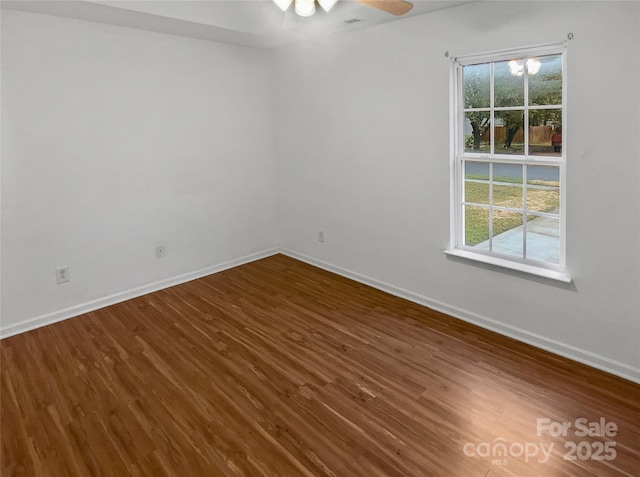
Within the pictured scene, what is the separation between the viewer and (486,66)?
10.1ft

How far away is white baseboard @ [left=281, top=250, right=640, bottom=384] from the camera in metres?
2.67

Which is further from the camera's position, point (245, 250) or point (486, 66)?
point (245, 250)

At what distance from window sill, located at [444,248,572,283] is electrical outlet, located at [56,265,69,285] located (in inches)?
123

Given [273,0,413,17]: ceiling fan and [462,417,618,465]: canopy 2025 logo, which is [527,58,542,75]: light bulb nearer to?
[273,0,413,17]: ceiling fan

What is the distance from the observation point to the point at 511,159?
3020mm

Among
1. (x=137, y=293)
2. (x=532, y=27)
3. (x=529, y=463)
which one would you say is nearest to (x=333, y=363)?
(x=529, y=463)

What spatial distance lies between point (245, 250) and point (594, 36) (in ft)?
11.9

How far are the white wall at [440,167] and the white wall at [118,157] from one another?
59cm

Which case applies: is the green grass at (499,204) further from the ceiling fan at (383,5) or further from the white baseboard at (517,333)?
the ceiling fan at (383,5)

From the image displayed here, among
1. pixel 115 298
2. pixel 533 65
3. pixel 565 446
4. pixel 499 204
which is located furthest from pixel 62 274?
pixel 533 65

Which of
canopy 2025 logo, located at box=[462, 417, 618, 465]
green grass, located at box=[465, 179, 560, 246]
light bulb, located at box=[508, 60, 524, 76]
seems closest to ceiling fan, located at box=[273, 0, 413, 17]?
light bulb, located at box=[508, 60, 524, 76]

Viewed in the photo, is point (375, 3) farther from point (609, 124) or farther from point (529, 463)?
point (529, 463)

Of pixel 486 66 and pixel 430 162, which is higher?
pixel 486 66

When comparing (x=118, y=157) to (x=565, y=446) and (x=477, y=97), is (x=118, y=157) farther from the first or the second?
(x=565, y=446)
